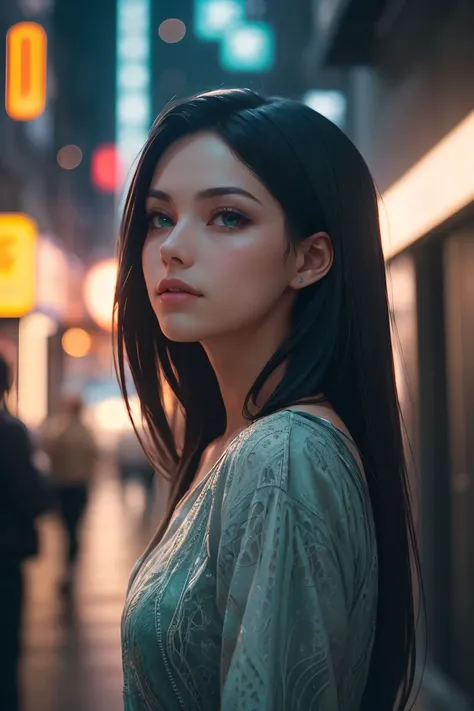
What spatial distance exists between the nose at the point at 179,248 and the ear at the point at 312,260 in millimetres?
169

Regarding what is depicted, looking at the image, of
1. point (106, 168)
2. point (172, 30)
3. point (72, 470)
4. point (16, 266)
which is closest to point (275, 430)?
point (72, 470)

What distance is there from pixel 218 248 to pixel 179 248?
0.19ft

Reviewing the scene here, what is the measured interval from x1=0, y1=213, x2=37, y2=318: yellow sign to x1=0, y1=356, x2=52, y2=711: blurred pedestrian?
179 inches

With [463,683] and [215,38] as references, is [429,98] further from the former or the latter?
[215,38]

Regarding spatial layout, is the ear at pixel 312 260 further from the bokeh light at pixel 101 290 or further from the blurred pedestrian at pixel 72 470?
the bokeh light at pixel 101 290

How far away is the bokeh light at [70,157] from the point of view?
3448 centimetres

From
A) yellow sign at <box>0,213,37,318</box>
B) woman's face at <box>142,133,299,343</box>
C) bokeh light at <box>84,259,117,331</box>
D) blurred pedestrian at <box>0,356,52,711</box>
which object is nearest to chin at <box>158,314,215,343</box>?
woman's face at <box>142,133,299,343</box>

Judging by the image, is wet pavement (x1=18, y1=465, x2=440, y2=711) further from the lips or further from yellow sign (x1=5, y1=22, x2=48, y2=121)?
yellow sign (x1=5, y1=22, x2=48, y2=121)

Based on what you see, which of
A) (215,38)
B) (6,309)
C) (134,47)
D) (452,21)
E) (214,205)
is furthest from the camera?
(134,47)

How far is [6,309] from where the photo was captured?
9.06m

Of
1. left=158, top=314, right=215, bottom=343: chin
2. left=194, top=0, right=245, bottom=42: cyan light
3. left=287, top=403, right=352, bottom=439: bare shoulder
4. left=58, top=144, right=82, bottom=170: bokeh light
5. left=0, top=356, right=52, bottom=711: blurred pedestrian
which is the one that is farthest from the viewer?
left=58, top=144, right=82, bottom=170: bokeh light

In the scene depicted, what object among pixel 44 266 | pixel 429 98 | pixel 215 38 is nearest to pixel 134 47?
pixel 215 38

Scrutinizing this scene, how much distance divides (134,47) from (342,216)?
60.6 meters

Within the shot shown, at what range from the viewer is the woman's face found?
141 centimetres
